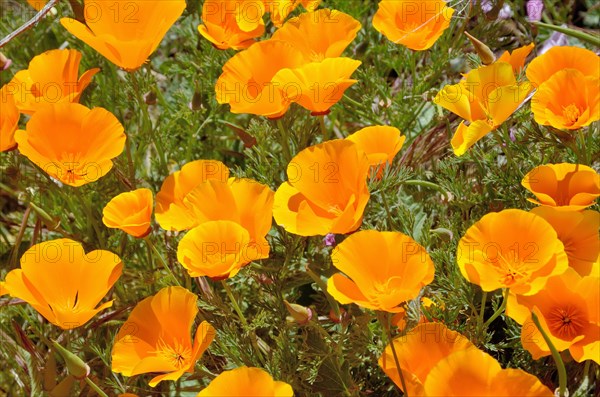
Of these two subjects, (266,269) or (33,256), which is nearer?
(33,256)

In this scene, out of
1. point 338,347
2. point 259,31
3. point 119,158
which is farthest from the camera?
point 119,158

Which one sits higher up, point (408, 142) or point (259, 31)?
point (259, 31)

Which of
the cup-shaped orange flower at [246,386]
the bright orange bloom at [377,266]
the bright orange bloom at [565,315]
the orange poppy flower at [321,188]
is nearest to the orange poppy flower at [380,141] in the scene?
the orange poppy flower at [321,188]

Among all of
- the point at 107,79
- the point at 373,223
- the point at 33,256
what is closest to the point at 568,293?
the point at 373,223

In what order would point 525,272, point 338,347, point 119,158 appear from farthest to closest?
point 119,158, point 338,347, point 525,272

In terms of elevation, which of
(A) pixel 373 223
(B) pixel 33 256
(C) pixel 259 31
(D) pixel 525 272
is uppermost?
(C) pixel 259 31

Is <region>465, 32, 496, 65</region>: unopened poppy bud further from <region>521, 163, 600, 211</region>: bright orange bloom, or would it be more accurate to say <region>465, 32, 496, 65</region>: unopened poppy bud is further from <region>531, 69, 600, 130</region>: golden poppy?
<region>521, 163, 600, 211</region>: bright orange bloom

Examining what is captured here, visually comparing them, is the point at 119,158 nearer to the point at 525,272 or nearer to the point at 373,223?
the point at 373,223

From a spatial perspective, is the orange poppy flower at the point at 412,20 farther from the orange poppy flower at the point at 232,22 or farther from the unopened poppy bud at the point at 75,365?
the unopened poppy bud at the point at 75,365
